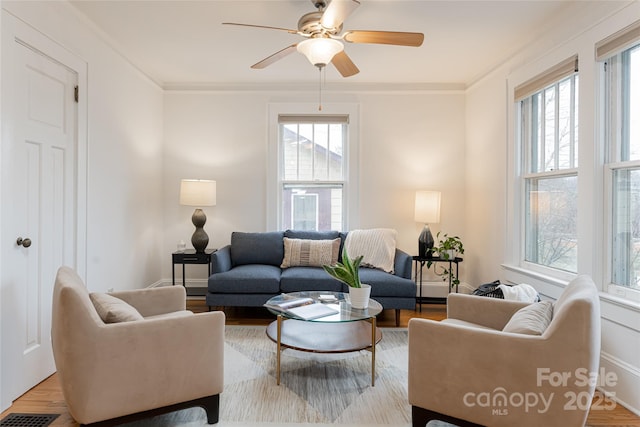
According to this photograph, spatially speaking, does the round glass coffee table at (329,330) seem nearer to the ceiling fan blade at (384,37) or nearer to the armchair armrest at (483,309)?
the armchair armrest at (483,309)

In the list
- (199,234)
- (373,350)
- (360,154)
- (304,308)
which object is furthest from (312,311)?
(360,154)

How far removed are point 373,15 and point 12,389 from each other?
3.48 m

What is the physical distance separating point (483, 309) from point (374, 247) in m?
1.71

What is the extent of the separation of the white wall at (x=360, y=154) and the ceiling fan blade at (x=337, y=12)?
233 centimetres

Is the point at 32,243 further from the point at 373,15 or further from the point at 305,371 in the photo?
the point at 373,15

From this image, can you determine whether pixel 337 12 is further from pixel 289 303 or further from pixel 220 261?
pixel 220 261

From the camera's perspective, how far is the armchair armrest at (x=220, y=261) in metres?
3.65

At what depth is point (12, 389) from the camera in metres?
2.18

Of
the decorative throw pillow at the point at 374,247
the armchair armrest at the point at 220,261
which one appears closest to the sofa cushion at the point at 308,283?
the decorative throw pillow at the point at 374,247

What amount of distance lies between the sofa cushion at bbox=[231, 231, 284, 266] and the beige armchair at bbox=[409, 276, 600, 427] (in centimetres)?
249

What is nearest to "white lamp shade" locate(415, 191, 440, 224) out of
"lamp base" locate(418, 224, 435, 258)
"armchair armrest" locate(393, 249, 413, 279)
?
"lamp base" locate(418, 224, 435, 258)

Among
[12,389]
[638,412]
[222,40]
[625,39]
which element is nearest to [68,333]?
[12,389]

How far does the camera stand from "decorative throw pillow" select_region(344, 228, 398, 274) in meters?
3.93

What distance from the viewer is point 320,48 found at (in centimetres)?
238
